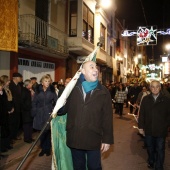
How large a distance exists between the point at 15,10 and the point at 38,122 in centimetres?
485

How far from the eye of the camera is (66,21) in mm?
17625

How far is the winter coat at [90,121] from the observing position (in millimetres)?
3834

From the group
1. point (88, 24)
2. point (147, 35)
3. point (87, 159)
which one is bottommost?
point (87, 159)

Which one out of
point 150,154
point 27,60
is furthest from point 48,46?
point 150,154

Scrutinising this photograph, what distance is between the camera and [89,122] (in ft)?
12.6

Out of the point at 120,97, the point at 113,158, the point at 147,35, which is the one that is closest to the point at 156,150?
the point at 113,158

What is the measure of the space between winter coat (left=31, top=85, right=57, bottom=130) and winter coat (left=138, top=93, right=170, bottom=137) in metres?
2.42

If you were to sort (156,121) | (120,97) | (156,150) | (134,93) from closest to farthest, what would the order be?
(156,121)
(156,150)
(120,97)
(134,93)

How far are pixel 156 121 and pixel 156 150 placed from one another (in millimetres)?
618

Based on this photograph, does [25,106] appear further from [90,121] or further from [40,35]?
[40,35]

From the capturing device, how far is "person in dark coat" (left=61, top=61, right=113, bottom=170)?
3838mm

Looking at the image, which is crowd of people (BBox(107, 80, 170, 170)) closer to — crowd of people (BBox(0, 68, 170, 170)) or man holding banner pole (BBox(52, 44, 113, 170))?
crowd of people (BBox(0, 68, 170, 170))

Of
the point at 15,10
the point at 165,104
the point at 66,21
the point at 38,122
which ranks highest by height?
the point at 66,21

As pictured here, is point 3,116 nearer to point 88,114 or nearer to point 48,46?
point 88,114
